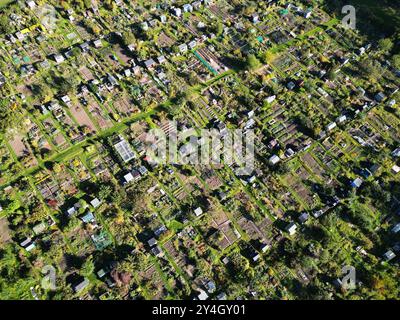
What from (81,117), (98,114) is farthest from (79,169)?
(98,114)

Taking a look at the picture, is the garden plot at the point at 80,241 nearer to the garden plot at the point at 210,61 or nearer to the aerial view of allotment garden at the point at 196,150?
the aerial view of allotment garden at the point at 196,150

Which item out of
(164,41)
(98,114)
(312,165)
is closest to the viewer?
(312,165)

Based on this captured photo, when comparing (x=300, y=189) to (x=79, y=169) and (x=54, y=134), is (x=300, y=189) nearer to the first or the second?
(x=79, y=169)

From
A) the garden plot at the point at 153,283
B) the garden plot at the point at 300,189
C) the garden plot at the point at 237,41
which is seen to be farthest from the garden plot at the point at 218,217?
the garden plot at the point at 237,41

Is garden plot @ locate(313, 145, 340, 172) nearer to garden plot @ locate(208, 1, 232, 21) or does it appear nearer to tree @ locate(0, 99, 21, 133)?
garden plot @ locate(208, 1, 232, 21)

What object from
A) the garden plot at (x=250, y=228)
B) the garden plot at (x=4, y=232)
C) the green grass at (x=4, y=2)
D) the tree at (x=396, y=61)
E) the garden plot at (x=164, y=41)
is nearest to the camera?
the garden plot at (x=4, y=232)

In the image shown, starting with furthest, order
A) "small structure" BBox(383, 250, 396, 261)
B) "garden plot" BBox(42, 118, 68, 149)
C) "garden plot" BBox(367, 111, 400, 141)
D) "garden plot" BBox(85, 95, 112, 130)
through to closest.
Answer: "garden plot" BBox(367, 111, 400, 141) < "garden plot" BBox(85, 95, 112, 130) < "garden plot" BBox(42, 118, 68, 149) < "small structure" BBox(383, 250, 396, 261)

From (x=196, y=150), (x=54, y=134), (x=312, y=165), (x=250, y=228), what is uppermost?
(x=54, y=134)

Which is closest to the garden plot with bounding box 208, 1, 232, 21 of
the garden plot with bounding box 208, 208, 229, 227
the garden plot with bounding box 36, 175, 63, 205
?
the garden plot with bounding box 208, 208, 229, 227

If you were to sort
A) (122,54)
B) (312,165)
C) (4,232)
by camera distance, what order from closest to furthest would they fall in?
(4,232) < (312,165) < (122,54)
